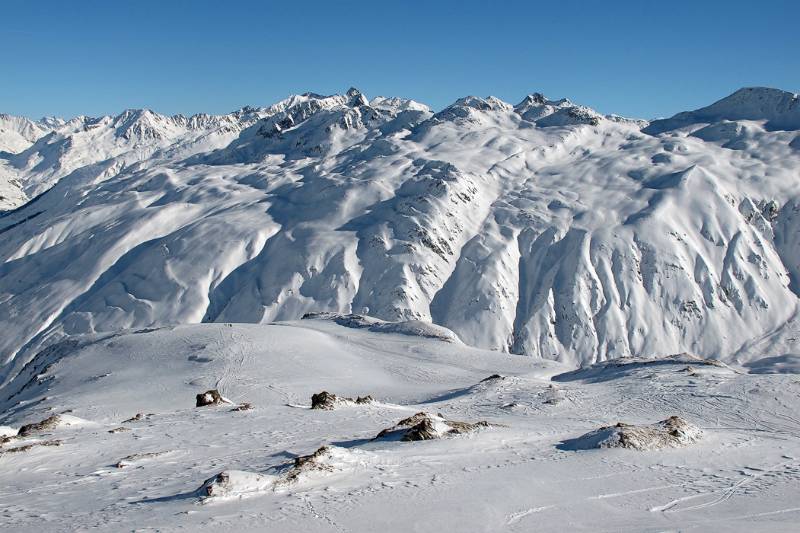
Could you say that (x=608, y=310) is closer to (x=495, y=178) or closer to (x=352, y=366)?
(x=495, y=178)

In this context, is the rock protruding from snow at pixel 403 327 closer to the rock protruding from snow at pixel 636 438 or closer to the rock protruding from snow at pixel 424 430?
the rock protruding from snow at pixel 424 430

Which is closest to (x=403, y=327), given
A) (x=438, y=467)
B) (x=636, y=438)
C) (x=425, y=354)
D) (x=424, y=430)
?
(x=425, y=354)

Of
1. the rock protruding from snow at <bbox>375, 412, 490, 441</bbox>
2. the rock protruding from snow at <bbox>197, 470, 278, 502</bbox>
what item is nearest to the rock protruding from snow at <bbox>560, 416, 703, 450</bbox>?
the rock protruding from snow at <bbox>375, 412, 490, 441</bbox>

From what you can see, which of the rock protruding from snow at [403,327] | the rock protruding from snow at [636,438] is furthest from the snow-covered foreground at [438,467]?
the rock protruding from snow at [403,327]

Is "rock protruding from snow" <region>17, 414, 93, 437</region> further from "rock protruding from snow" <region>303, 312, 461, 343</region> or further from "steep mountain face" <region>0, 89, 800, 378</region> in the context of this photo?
"steep mountain face" <region>0, 89, 800, 378</region>

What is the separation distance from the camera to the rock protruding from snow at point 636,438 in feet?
71.2

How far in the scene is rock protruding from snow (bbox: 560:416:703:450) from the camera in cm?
2170

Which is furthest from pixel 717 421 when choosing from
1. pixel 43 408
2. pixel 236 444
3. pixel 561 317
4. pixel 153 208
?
pixel 153 208

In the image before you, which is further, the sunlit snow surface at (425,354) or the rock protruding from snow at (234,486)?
the sunlit snow surface at (425,354)

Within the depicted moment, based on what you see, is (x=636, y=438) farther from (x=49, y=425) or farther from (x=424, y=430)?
(x=49, y=425)

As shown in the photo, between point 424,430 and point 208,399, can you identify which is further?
point 208,399

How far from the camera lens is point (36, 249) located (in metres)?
182

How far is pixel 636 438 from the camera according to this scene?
71.6ft

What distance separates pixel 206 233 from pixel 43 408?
398 ft
